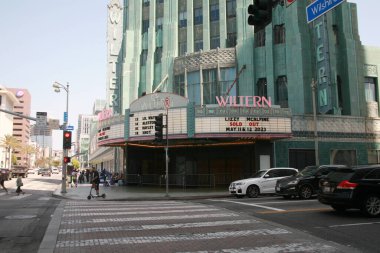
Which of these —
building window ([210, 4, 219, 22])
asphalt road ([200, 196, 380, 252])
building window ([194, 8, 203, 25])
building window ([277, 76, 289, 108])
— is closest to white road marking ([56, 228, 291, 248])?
asphalt road ([200, 196, 380, 252])

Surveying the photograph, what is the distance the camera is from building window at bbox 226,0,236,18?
133 feet

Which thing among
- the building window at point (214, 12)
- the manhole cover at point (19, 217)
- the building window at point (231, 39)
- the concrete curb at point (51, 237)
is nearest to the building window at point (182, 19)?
the building window at point (214, 12)

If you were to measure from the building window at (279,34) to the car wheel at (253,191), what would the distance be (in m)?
Answer: 18.8

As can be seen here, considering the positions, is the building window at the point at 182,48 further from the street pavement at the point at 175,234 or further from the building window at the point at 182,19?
the street pavement at the point at 175,234

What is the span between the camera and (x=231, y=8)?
133ft

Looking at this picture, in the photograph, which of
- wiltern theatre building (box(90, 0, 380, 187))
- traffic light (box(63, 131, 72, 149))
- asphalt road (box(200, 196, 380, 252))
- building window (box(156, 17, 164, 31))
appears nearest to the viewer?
asphalt road (box(200, 196, 380, 252))

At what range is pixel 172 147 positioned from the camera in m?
35.2

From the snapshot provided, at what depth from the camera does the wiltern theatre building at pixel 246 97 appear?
2814 centimetres

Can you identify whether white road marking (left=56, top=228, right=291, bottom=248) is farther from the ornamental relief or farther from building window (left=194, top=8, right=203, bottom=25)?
building window (left=194, top=8, right=203, bottom=25)

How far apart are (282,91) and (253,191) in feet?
52.9

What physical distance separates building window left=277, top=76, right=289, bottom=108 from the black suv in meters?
22.6

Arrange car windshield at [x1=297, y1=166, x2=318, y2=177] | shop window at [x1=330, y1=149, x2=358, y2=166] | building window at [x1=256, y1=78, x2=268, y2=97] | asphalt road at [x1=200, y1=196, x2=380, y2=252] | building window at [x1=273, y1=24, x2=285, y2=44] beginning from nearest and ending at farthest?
asphalt road at [x1=200, y1=196, x2=380, y2=252], car windshield at [x1=297, y1=166, x2=318, y2=177], shop window at [x1=330, y1=149, x2=358, y2=166], building window at [x1=273, y1=24, x2=285, y2=44], building window at [x1=256, y1=78, x2=268, y2=97]

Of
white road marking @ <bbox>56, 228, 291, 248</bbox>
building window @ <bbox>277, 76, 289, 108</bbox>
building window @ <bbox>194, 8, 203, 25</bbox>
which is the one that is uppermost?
building window @ <bbox>194, 8, 203, 25</bbox>

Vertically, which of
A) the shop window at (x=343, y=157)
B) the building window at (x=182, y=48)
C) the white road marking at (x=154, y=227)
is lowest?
the white road marking at (x=154, y=227)
